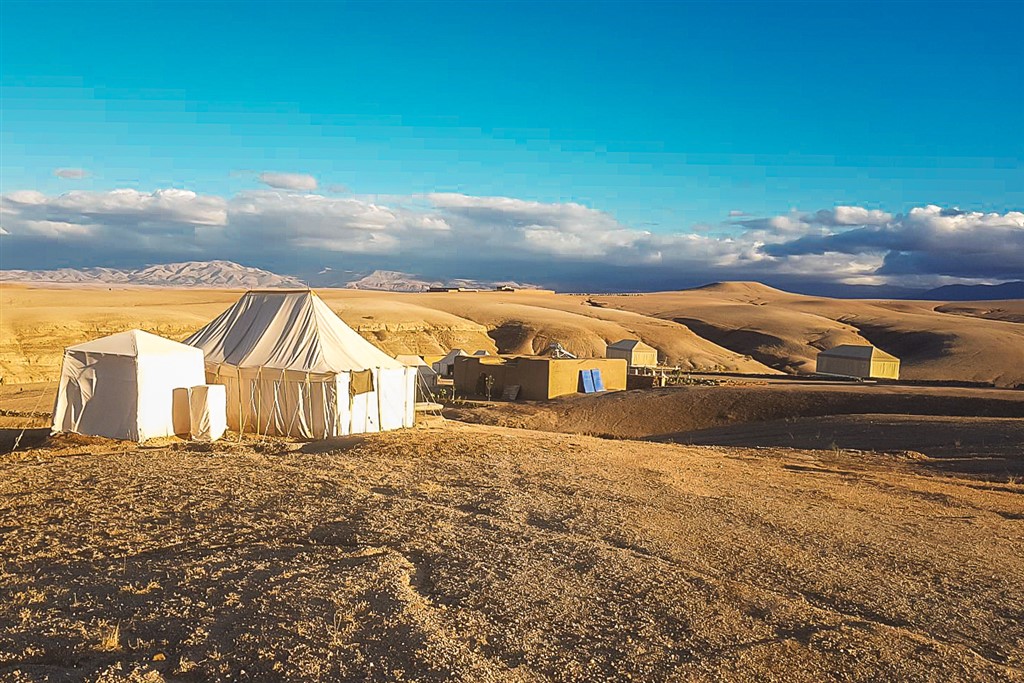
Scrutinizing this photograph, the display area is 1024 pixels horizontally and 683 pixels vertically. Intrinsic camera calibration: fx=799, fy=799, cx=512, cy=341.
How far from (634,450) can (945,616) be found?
10.5 meters

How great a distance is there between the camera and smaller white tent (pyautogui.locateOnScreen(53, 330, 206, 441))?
52.2 feet

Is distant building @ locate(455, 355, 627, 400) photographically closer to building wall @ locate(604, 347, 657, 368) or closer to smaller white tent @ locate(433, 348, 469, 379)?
smaller white tent @ locate(433, 348, 469, 379)

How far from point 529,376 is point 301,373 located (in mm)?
16739

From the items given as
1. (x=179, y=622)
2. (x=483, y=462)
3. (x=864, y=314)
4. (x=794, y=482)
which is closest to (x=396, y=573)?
(x=179, y=622)

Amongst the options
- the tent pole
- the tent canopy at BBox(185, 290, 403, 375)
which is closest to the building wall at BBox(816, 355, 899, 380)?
the tent canopy at BBox(185, 290, 403, 375)

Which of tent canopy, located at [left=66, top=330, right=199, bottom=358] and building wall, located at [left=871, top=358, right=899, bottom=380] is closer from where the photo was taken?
tent canopy, located at [left=66, top=330, right=199, bottom=358]

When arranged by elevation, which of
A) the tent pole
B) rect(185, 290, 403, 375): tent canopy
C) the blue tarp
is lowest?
the blue tarp

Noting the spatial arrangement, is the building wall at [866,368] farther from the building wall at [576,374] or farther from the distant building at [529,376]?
the distant building at [529,376]

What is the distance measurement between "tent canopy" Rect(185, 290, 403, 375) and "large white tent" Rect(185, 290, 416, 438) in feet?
0.08

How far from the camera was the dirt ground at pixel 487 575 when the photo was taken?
559cm

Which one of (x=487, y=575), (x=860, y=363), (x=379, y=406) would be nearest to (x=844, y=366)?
(x=860, y=363)

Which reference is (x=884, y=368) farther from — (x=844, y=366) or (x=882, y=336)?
(x=882, y=336)

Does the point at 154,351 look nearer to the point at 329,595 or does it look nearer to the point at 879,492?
the point at 329,595

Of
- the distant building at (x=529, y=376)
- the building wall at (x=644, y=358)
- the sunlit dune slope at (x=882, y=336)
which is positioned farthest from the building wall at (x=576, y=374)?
the sunlit dune slope at (x=882, y=336)
